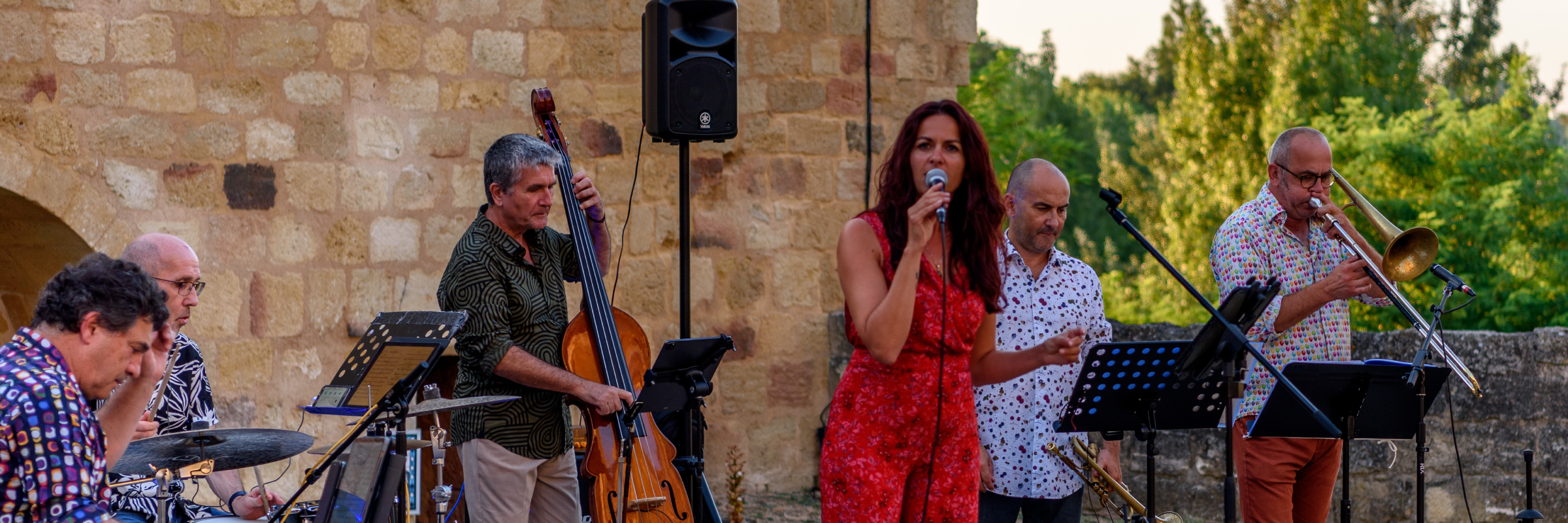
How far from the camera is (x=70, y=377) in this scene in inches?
94.6

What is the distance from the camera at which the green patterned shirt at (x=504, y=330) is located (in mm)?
3703

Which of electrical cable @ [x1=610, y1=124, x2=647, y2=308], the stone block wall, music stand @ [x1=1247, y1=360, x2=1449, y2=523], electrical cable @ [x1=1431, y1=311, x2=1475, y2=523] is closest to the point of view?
music stand @ [x1=1247, y1=360, x2=1449, y2=523]

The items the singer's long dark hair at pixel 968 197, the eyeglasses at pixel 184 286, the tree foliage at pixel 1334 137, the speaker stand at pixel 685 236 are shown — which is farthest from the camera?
the tree foliage at pixel 1334 137

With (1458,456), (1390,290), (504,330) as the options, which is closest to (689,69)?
(504,330)

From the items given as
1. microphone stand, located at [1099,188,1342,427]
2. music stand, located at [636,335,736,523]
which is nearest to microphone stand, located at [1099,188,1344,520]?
microphone stand, located at [1099,188,1342,427]

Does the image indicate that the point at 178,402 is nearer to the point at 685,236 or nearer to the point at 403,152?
the point at 685,236

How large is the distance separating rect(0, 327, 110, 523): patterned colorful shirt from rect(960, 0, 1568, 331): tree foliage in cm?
1380

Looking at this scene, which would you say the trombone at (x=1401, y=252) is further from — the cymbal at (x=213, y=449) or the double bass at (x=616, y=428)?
the cymbal at (x=213, y=449)

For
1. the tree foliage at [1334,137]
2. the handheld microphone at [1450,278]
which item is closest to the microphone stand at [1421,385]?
the handheld microphone at [1450,278]

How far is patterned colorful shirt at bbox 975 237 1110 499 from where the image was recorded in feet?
12.2

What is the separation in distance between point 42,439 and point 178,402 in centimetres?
170

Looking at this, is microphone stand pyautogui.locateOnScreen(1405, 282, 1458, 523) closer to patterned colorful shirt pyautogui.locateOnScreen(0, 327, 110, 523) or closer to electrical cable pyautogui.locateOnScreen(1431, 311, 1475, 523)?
electrical cable pyautogui.locateOnScreen(1431, 311, 1475, 523)

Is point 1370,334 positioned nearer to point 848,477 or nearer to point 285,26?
point 848,477

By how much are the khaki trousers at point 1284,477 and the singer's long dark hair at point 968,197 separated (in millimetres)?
1519
